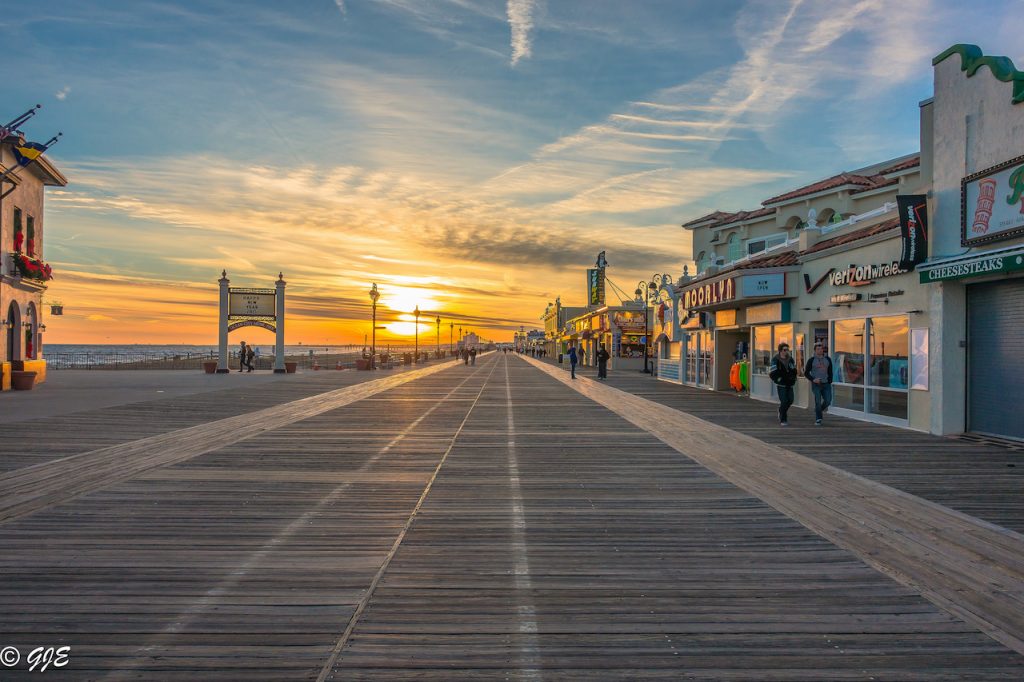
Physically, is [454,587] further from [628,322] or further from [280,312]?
[628,322]

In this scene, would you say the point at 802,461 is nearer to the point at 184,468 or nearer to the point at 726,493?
the point at 726,493

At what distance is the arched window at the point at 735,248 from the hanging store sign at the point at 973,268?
59.6 ft

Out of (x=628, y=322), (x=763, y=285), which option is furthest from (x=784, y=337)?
(x=628, y=322)

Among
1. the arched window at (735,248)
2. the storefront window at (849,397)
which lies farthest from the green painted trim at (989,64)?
the arched window at (735,248)

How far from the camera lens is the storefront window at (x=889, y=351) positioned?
14.2 metres

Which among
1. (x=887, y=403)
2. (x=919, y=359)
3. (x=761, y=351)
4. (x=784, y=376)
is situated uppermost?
(x=761, y=351)

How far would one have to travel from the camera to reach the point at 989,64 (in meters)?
12.1

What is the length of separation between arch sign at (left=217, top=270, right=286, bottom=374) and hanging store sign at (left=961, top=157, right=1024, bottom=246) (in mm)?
33777

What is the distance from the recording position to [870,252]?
1549 cm

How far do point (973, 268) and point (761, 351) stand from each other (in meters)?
10.9

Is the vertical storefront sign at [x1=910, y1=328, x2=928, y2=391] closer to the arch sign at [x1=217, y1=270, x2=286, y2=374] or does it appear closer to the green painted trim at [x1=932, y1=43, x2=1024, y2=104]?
the green painted trim at [x1=932, y1=43, x2=1024, y2=104]

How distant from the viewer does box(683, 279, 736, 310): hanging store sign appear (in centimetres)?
2150
